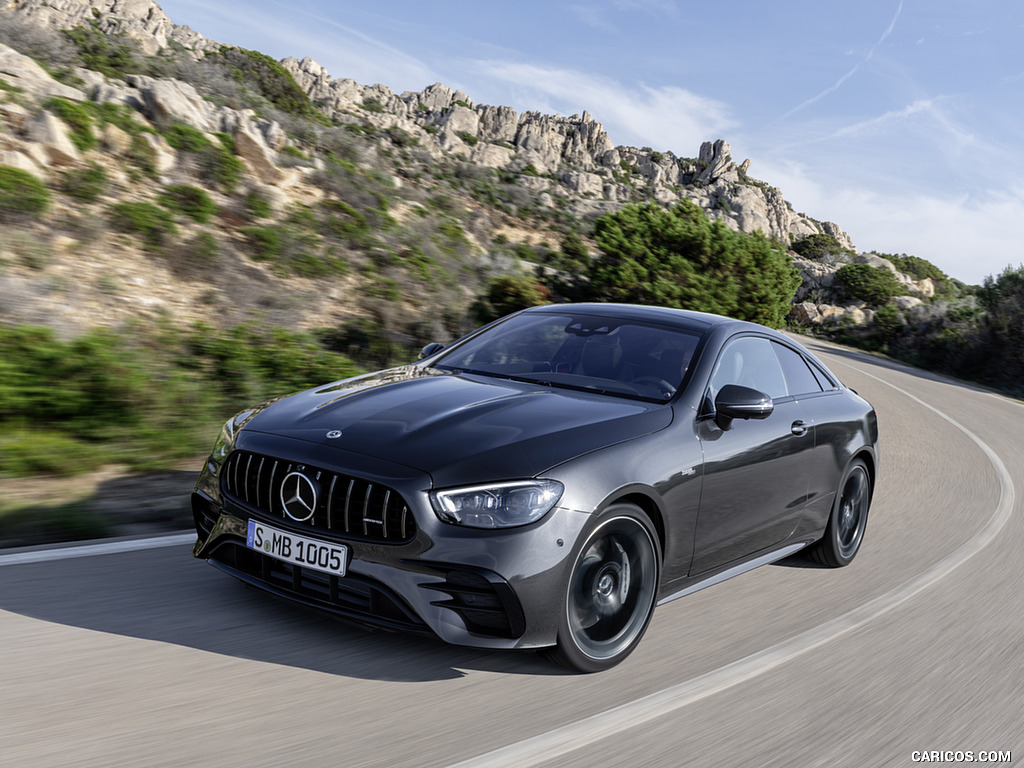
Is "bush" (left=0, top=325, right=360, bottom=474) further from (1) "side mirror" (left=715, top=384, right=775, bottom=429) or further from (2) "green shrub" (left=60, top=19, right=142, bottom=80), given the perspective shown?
(2) "green shrub" (left=60, top=19, right=142, bottom=80)

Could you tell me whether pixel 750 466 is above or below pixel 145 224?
below

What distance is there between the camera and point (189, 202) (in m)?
13.8

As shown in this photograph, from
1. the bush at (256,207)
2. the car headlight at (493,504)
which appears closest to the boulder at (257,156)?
the bush at (256,207)

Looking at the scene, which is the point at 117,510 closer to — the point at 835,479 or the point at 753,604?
the point at 753,604

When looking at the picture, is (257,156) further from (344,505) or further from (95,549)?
(344,505)

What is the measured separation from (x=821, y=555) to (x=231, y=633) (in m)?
3.60

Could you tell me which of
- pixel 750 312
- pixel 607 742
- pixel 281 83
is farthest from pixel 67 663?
pixel 281 83

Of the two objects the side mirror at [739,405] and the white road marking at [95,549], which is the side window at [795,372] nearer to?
the side mirror at [739,405]

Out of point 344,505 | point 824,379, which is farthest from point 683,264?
point 344,505

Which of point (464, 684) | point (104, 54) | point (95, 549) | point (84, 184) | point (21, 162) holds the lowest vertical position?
point (95, 549)

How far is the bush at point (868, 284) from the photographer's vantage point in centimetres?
6188

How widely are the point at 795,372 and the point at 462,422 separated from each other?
2544mm

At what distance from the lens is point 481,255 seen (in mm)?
16234

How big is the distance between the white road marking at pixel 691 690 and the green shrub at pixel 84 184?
453 inches
